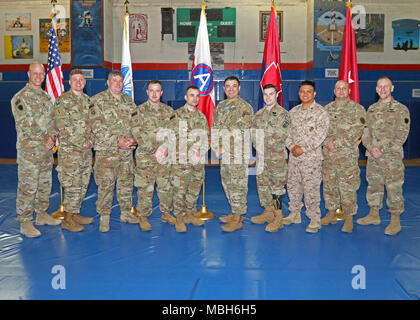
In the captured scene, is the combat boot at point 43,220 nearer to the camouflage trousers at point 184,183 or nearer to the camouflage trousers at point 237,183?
the camouflage trousers at point 184,183

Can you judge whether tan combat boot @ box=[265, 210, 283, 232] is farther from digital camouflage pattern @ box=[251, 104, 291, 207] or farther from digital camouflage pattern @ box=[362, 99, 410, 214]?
digital camouflage pattern @ box=[362, 99, 410, 214]

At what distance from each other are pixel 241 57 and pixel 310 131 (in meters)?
7.16

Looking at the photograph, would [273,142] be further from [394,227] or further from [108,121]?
[108,121]

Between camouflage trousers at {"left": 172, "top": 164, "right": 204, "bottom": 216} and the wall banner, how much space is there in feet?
21.7

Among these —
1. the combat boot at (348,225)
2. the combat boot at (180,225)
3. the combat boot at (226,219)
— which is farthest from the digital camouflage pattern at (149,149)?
the combat boot at (348,225)

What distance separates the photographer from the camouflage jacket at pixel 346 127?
4.02m

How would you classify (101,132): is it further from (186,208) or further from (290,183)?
(290,183)

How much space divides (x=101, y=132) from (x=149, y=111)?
58cm

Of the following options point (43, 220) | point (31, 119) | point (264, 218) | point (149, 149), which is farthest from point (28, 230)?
point (264, 218)

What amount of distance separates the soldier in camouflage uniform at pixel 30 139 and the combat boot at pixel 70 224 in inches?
11.9

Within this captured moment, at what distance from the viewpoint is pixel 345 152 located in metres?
4.03

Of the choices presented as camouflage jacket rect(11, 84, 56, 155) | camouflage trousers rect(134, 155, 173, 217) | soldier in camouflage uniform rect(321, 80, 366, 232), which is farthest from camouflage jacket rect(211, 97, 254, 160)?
camouflage jacket rect(11, 84, 56, 155)
